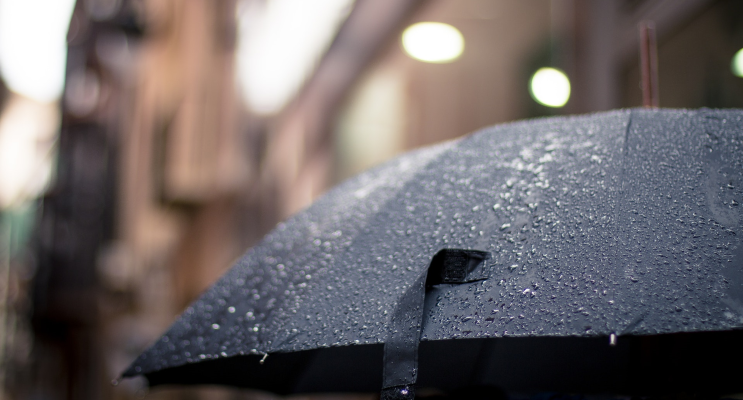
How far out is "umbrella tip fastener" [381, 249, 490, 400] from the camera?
1076 millimetres

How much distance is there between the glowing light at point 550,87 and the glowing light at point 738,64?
1.14 m

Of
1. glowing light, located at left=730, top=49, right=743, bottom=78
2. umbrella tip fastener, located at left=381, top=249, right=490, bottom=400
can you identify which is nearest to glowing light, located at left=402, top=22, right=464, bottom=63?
glowing light, located at left=730, top=49, right=743, bottom=78

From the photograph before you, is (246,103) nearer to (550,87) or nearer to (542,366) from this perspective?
(550,87)

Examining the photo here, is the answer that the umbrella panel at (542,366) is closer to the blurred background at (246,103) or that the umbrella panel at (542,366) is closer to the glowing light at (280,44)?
the blurred background at (246,103)

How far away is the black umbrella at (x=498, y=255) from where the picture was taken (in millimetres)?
1026

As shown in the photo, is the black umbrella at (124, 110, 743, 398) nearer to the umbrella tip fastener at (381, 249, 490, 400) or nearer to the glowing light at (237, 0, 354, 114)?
the umbrella tip fastener at (381, 249, 490, 400)

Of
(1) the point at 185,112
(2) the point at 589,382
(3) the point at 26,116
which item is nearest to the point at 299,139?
(1) the point at 185,112

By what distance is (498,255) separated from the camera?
1.17 meters

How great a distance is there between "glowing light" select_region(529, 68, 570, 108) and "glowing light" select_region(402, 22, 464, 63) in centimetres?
66

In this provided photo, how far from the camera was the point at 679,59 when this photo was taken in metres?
3.38

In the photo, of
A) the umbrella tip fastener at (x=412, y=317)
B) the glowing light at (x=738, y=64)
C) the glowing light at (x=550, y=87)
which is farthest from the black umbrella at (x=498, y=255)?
the glowing light at (x=550, y=87)

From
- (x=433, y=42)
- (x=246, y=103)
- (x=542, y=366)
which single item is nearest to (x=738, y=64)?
(x=542, y=366)

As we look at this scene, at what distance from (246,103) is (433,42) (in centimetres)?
381

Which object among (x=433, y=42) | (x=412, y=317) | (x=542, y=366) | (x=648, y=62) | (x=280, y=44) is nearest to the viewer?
(x=412, y=317)
